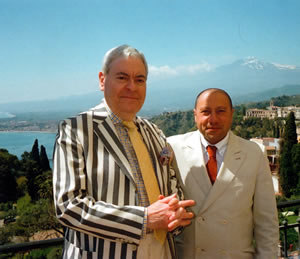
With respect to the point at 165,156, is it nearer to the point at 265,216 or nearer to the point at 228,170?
the point at 228,170

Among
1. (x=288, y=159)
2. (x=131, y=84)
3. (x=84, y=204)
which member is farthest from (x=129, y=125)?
(x=288, y=159)

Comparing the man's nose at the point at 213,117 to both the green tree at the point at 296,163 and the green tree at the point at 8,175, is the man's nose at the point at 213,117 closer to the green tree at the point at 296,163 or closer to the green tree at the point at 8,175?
the green tree at the point at 8,175

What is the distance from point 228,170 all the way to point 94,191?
1.00m

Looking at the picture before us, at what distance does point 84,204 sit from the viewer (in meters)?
1.30

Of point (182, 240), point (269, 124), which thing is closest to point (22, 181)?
point (182, 240)

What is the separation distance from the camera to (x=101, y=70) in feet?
5.32

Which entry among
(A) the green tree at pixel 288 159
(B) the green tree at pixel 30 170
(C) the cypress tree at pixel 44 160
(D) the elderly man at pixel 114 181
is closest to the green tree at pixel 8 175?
(B) the green tree at pixel 30 170

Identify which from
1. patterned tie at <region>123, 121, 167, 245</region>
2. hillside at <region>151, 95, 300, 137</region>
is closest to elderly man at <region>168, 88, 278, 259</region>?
patterned tie at <region>123, 121, 167, 245</region>

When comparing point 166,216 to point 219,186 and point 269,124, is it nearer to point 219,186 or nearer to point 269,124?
point 219,186

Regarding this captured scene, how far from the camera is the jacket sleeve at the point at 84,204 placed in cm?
129

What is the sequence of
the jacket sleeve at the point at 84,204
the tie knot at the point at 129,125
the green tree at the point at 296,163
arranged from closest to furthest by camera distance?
the jacket sleeve at the point at 84,204 < the tie knot at the point at 129,125 < the green tree at the point at 296,163

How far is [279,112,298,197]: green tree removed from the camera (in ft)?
113

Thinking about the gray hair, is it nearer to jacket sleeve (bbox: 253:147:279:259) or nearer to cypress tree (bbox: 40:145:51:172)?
jacket sleeve (bbox: 253:147:279:259)

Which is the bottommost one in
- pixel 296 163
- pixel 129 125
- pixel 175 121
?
pixel 296 163
